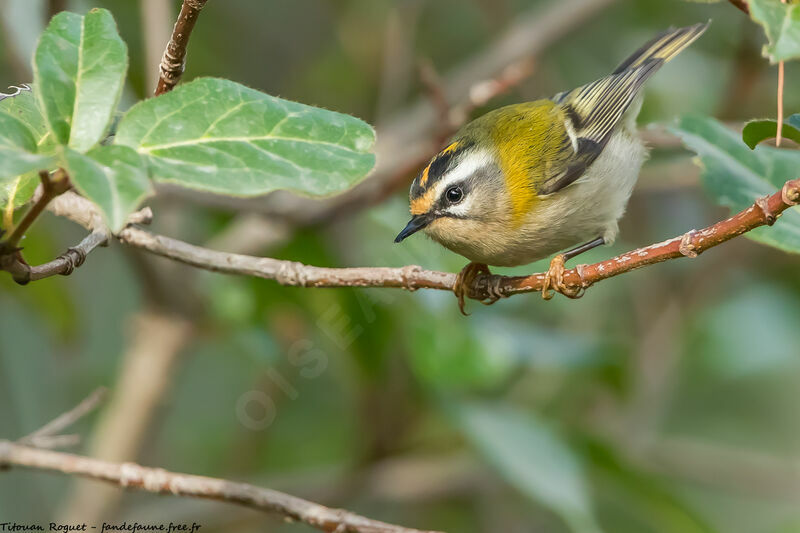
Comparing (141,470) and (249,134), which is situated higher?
(249,134)

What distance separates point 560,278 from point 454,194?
27.7 inches

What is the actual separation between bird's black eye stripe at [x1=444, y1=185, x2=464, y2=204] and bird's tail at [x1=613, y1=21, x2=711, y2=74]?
33.0 inches

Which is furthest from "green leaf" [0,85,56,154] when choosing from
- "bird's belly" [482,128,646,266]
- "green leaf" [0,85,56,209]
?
"bird's belly" [482,128,646,266]

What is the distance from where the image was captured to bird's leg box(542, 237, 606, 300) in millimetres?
1633

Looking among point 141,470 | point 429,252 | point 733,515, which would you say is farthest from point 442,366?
point 733,515

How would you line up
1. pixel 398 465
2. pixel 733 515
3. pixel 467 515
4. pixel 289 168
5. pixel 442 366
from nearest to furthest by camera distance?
pixel 289 168
pixel 442 366
pixel 398 465
pixel 467 515
pixel 733 515

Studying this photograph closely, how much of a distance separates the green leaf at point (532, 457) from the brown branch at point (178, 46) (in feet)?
4.86

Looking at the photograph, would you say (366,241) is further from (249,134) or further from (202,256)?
(249,134)

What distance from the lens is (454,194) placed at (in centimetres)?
233

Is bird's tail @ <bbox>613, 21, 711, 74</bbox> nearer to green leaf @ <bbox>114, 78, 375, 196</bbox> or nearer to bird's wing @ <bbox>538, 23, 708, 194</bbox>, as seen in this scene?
bird's wing @ <bbox>538, 23, 708, 194</bbox>

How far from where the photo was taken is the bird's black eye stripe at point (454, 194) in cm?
232

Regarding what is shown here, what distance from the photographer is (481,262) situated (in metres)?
2.21

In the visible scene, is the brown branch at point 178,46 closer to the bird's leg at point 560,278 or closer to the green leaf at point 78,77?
the green leaf at point 78,77

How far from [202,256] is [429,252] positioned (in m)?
1.43
